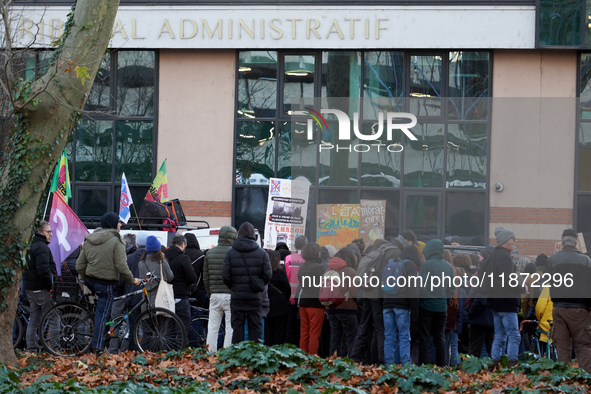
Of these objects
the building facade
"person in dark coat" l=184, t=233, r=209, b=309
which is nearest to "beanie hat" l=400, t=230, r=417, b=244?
"person in dark coat" l=184, t=233, r=209, b=309

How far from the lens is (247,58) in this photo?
21328mm

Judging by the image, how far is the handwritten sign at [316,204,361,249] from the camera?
15875mm

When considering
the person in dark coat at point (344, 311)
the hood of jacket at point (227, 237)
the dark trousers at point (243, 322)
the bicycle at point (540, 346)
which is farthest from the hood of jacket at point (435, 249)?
the hood of jacket at point (227, 237)

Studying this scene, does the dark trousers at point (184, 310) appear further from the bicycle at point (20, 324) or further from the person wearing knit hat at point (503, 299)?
the person wearing knit hat at point (503, 299)

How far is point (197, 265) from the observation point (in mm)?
12523

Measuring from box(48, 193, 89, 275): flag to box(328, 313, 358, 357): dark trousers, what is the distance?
4023mm

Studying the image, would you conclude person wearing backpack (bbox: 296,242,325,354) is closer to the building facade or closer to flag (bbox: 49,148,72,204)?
flag (bbox: 49,148,72,204)

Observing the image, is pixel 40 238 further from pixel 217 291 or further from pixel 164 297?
pixel 217 291

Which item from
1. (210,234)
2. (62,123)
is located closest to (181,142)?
(210,234)

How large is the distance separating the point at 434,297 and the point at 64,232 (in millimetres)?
5610

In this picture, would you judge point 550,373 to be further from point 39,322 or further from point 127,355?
point 39,322

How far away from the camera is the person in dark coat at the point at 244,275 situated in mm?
11039

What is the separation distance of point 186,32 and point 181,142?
9.57 feet

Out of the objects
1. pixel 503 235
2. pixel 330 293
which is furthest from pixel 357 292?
pixel 503 235
